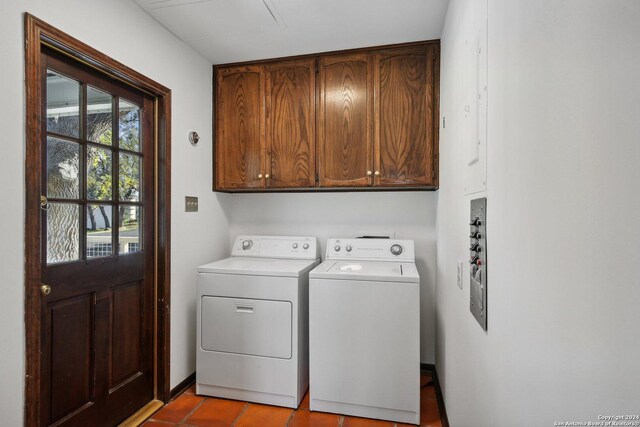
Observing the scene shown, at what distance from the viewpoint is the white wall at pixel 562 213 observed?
42 cm

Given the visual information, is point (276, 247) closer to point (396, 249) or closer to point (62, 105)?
point (396, 249)

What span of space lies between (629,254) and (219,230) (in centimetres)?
264

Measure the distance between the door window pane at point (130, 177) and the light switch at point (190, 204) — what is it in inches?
13.7

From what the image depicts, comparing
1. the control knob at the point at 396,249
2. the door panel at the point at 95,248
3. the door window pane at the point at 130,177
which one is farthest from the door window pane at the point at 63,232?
the control knob at the point at 396,249

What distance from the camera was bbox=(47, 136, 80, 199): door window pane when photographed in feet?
4.81

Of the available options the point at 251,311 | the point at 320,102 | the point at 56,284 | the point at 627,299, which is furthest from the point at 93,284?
→ the point at 627,299

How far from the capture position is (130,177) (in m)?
1.95

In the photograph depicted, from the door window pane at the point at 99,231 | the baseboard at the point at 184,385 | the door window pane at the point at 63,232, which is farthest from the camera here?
the baseboard at the point at 184,385

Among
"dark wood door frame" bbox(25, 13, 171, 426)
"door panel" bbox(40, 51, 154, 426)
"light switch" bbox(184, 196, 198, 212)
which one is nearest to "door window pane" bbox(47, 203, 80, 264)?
"door panel" bbox(40, 51, 154, 426)

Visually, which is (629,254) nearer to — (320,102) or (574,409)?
(574,409)

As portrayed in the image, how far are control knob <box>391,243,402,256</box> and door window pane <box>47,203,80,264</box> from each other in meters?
1.96

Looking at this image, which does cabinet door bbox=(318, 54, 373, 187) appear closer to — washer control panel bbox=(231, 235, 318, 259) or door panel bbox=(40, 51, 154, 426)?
washer control panel bbox=(231, 235, 318, 259)

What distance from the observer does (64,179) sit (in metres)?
1.53

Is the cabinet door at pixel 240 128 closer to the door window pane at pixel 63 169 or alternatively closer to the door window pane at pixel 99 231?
the door window pane at pixel 99 231
